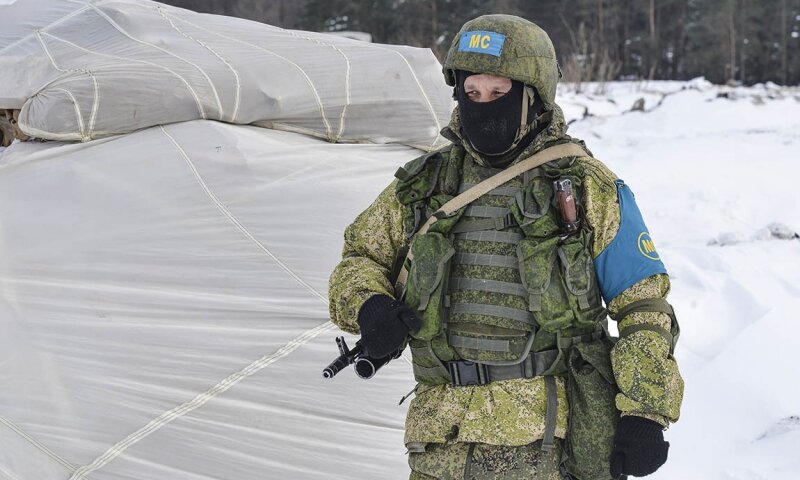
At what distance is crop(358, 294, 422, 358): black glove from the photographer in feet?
6.09

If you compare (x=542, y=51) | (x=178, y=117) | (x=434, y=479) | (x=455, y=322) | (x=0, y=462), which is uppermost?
(x=542, y=51)

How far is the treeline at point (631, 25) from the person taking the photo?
94.3 ft

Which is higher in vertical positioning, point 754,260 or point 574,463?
point 574,463

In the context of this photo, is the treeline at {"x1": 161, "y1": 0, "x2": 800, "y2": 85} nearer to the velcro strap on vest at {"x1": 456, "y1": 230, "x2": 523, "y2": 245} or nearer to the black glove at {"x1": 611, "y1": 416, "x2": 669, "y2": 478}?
the velcro strap on vest at {"x1": 456, "y1": 230, "x2": 523, "y2": 245}

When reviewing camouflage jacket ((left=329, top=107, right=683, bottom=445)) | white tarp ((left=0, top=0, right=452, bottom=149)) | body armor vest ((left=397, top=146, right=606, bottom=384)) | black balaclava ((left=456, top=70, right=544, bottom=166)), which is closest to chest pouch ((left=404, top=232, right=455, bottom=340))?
body armor vest ((left=397, top=146, right=606, bottom=384))

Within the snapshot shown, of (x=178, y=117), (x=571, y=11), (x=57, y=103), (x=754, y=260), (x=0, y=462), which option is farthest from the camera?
(x=571, y=11)

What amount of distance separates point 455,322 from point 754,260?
4697 millimetres

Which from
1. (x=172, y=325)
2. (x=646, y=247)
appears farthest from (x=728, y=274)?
(x=646, y=247)

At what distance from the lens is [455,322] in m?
1.96

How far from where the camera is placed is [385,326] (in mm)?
1858

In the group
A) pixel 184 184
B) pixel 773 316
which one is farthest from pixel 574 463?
pixel 773 316

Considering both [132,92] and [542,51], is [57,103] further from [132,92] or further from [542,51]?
[542,51]

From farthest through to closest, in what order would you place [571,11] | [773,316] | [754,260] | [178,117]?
[571,11] → [754,260] → [773,316] → [178,117]

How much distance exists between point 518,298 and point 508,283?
1.6 inches
